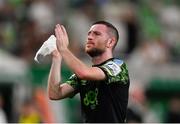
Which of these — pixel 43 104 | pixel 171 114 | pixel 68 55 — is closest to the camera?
pixel 68 55

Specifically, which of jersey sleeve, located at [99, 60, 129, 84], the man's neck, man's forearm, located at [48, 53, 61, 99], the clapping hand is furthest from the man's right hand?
jersey sleeve, located at [99, 60, 129, 84]

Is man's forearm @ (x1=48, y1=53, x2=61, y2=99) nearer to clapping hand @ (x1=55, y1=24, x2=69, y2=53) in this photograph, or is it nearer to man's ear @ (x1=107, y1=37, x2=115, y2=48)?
clapping hand @ (x1=55, y1=24, x2=69, y2=53)

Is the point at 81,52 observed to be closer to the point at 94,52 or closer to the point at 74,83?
the point at 74,83

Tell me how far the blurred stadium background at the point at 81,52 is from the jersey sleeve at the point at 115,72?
175 inches

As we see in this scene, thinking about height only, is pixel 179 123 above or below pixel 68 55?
below

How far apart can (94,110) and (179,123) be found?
23.6 feet

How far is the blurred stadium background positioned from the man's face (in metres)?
4.57

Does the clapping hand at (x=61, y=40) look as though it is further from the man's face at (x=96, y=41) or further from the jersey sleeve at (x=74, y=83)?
the jersey sleeve at (x=74, y=83)

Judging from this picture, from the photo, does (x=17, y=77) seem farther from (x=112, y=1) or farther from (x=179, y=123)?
(x=112, y=1)

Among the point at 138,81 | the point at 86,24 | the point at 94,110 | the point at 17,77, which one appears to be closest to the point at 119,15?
the point at 86,24

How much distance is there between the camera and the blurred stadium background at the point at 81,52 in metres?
17.5

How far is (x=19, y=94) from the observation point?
17.6 m

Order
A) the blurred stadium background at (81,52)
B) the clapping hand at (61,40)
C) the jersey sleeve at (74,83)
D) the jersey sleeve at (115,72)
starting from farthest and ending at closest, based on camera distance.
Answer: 1. the blurred stadium background at (81,52)
2. the jersey sleeve at (74,83)
3. the jersey sleeve at (115,72)
4. the clapping hand at (61,40)

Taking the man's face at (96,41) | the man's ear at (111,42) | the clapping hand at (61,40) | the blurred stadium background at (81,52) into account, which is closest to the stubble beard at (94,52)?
the man's face at (96,41)
